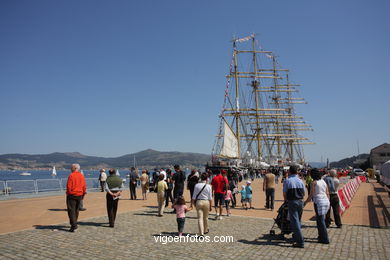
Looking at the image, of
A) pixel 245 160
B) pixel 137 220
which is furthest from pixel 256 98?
pixel 137 220

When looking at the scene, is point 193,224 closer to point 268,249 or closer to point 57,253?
point 268,249

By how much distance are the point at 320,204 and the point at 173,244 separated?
3.72 metres

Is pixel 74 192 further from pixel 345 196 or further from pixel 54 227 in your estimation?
pixel 345 196

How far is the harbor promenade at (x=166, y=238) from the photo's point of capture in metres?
6.13

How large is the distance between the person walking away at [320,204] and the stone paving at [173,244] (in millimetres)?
241

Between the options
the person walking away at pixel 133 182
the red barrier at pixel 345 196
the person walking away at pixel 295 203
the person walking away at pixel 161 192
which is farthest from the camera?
the person walking away at pixel 133 182

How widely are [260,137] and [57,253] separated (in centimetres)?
7605

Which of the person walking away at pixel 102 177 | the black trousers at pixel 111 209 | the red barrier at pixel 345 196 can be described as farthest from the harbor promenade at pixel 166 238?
the person walking away at pixel 102 177

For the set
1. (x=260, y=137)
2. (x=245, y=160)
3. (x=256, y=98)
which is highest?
(x=256, y=98)

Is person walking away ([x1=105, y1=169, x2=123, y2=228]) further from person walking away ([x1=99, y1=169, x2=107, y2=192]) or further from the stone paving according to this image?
person walking away ([x1=99, y1=169, x2=107, y2=192])

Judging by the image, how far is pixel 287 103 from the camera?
96812mm

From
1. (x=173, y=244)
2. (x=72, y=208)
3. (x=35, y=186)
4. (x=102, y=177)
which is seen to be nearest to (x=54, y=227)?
(x=72, y=208)

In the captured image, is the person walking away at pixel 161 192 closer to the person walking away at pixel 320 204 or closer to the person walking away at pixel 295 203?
the person walking away at pixel 295 203

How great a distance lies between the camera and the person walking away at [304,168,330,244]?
699cm
